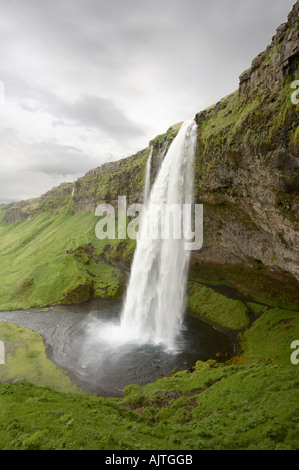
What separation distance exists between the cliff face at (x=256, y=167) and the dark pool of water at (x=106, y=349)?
11.5m

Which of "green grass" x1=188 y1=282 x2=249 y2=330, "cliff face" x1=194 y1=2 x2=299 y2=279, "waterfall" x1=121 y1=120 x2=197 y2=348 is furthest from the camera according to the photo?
"green grass" x1=188 y1=282 x2=249 y2=330

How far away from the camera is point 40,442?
8.40 meters

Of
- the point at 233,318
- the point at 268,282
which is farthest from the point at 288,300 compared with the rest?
the point at 233,318

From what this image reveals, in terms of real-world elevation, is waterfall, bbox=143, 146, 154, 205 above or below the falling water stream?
above

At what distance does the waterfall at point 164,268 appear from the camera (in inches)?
1272

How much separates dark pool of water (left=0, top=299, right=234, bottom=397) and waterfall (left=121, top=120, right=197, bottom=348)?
2649mm

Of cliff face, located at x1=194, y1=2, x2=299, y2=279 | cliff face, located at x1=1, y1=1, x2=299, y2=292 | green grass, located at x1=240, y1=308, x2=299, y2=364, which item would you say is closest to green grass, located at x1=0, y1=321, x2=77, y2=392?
green grass, located at x1=240, y1=308, x2=299, y2=364

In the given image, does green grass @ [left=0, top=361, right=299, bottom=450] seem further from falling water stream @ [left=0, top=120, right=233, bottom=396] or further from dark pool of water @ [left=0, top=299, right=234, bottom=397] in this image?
falling water stream @ [left=0, top=120, right=233, bottom=396]

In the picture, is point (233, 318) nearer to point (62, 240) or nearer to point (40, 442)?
point (40, 442)

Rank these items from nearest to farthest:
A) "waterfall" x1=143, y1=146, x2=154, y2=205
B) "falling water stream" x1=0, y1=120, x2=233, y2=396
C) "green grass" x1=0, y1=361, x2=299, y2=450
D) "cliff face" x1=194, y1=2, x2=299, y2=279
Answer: "green grass" x1=0, y1=361, x2=299, y2=450, "cliff face" x1=194, y1=2, x2=299, y2=279, "falling water stream" x1=0, y1=120, x2=233, y2=396, "waterfall" x1=143, y1=146, x2=154, y2=205

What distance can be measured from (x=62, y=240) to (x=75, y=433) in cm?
6462

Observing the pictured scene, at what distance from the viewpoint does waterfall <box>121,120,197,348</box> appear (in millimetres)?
32312

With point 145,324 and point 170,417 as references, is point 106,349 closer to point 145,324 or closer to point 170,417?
point 145,324

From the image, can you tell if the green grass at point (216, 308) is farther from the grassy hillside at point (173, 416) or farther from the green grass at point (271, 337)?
the grassy hillside at point (173, 416)
